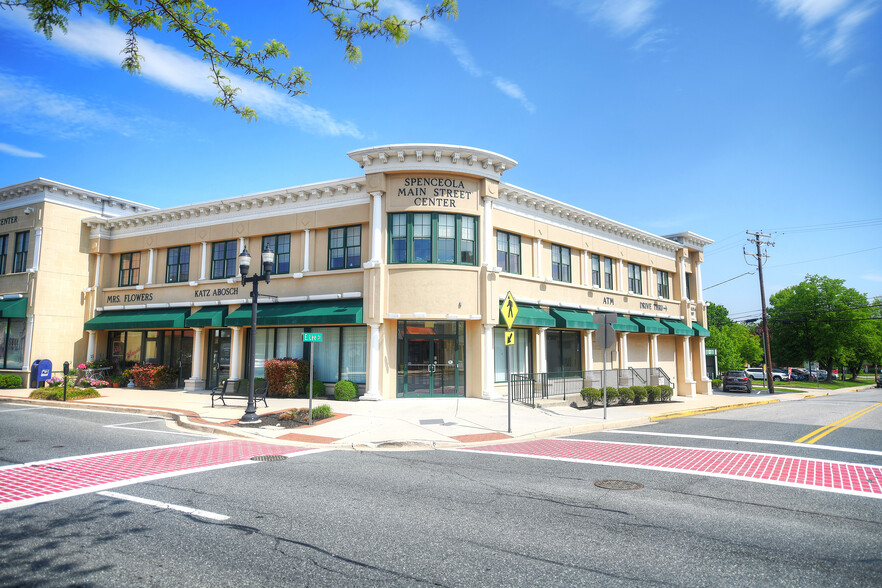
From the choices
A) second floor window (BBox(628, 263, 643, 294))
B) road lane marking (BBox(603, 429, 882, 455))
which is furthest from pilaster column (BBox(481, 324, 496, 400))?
second floor window (BBox(628, 263, 643, 294))

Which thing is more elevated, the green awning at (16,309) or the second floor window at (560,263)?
the second floor window at (560,263)

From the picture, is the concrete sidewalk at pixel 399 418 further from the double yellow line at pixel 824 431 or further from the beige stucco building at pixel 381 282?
the double yellow line at pixel 824 431

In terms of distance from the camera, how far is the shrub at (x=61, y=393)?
64.7ft

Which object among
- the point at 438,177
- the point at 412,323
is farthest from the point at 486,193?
the point at 412,323

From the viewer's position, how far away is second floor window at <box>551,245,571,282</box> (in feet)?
79.9

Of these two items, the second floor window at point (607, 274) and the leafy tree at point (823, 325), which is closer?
the second floor window at point (607, 274)

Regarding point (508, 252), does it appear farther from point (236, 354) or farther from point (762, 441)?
point (236, 354)

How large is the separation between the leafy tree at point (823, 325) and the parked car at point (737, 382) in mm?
23059

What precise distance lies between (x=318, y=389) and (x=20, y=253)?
18.6 m

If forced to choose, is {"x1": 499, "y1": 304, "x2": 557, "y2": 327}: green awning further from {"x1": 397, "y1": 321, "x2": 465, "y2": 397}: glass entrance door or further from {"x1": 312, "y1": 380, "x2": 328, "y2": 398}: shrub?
{"x1": 312, "y1": 380, "x2": 328, "y2": 398}: shrub

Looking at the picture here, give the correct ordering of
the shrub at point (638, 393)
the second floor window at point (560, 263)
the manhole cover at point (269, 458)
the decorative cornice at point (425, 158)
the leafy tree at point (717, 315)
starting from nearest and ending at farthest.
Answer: the manhole cover at point (269, 458) → the decorative cornice at point (425, 158) → the shrub at point (638, 393) → the second floor window at point (560, 263) → the leafy tree at point (717, 315)

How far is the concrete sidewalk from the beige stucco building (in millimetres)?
2047

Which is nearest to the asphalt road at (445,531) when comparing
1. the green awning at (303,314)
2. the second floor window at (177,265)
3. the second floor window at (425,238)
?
the green awning at (303,314)

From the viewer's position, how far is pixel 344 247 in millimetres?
21016
